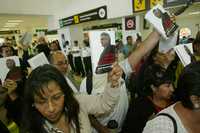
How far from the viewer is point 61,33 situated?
40.4 ft

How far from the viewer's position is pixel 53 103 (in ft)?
4.13

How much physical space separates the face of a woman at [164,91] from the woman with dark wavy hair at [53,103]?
67 cm


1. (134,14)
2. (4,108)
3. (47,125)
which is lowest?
(4,108)

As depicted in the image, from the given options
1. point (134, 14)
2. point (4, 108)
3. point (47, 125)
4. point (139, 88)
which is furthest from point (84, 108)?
point (134, 14)

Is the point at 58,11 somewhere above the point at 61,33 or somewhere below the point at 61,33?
above

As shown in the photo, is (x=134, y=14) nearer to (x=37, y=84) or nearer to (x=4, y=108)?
(x=4, y=108)

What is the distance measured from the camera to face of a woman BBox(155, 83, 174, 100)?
203 cm

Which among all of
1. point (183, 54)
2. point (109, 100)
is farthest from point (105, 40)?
point (183, 54)

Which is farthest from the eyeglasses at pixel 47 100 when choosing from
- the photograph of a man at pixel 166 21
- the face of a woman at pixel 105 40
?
the photograph of a man at pixel 166 21

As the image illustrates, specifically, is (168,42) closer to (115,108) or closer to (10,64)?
(115,108)

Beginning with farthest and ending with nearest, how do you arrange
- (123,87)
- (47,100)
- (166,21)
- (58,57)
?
1. (58,57)
2. (123,87)
3. (166,21)
4. (47,100)

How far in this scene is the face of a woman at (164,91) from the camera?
2.03m

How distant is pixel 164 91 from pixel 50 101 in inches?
43.8

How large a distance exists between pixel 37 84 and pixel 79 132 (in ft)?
1.18
